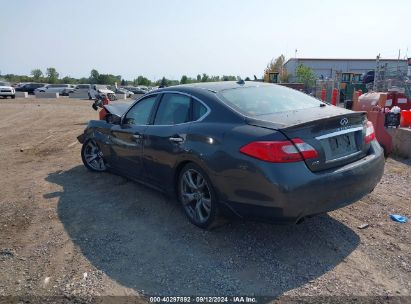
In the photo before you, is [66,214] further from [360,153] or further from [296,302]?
[360,153]

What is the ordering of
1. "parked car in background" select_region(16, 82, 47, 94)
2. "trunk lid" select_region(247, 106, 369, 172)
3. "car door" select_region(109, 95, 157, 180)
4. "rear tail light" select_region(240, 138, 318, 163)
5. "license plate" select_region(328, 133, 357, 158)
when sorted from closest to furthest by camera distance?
"rear tail light" select_region(240, 138, 318, 163), "trunk lid" select_region(247, 106, 369, 172), "license plate" select_region(328, 133, 357, 158), "car door" select_region(109, 95, 157, 180), "parked car in background" select_region(16, 82, 47, 94)

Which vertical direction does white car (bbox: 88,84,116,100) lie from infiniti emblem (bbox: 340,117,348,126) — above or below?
below

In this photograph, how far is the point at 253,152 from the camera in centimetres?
337

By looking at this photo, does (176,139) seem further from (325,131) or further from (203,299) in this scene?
(203,299)

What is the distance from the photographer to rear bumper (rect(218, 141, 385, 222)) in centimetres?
325

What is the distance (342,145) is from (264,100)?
3.40 ft

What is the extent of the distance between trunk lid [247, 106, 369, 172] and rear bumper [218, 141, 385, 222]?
4.1 inches

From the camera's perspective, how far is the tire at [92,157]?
653 cm

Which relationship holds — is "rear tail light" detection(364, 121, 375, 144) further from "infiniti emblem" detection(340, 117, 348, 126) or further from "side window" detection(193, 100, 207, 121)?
"side window" detection(193, 100, 207, 121)

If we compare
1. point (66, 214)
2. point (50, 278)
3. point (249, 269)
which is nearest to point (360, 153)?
point (249, 269)

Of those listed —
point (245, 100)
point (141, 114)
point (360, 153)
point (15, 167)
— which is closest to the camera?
point (360, 153)

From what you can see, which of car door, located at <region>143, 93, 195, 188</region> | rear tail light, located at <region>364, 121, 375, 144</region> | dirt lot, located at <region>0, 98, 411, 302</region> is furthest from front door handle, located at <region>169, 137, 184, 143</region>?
rear tail light, located at <region>364, 121, 375, 144</region>

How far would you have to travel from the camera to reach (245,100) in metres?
4.16

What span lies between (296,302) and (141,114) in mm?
3253
